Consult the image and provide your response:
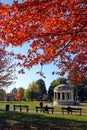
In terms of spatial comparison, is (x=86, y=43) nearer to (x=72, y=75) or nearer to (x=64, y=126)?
(x=72, y=75)

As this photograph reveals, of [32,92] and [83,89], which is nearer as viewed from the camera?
[83,89]

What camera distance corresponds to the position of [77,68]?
18703 mm

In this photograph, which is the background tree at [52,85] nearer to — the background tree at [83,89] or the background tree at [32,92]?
the background tree at [32,92]

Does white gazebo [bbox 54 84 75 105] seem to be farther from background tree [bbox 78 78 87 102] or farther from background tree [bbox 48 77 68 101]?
background tree [bbox 48 77 68 101]

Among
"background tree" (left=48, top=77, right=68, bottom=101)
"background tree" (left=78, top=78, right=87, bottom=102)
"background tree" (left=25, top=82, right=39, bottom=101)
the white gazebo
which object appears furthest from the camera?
"background tree" (left=48, top=77, right=68, bottom=101)

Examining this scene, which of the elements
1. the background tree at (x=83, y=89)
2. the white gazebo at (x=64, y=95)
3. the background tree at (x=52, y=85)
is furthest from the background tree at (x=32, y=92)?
the white gazebo at (x=64, y=95)

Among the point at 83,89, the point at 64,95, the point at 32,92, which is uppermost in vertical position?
the point at 83,89

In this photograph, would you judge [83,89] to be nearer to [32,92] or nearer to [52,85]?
[32,92]

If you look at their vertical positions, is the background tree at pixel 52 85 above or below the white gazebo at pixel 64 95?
above

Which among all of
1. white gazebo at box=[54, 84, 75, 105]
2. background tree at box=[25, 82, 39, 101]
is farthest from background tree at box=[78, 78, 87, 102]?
white gazebo at box=[54, 84, 75, 105]

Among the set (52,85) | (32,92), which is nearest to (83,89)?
(32,92)

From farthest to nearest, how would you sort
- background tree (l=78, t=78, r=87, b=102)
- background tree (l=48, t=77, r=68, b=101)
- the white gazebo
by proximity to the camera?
background tree (l=48, t=77, r=68, b=101), background tree (l=78, t=78, r=87, b=102), the white gazebo

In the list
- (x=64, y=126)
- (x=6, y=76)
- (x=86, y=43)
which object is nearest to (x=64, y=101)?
(x=6, y=76)

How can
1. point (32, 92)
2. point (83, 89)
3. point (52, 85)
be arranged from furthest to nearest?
point (52, 85) → point (32, 92) → point (83, 89)
